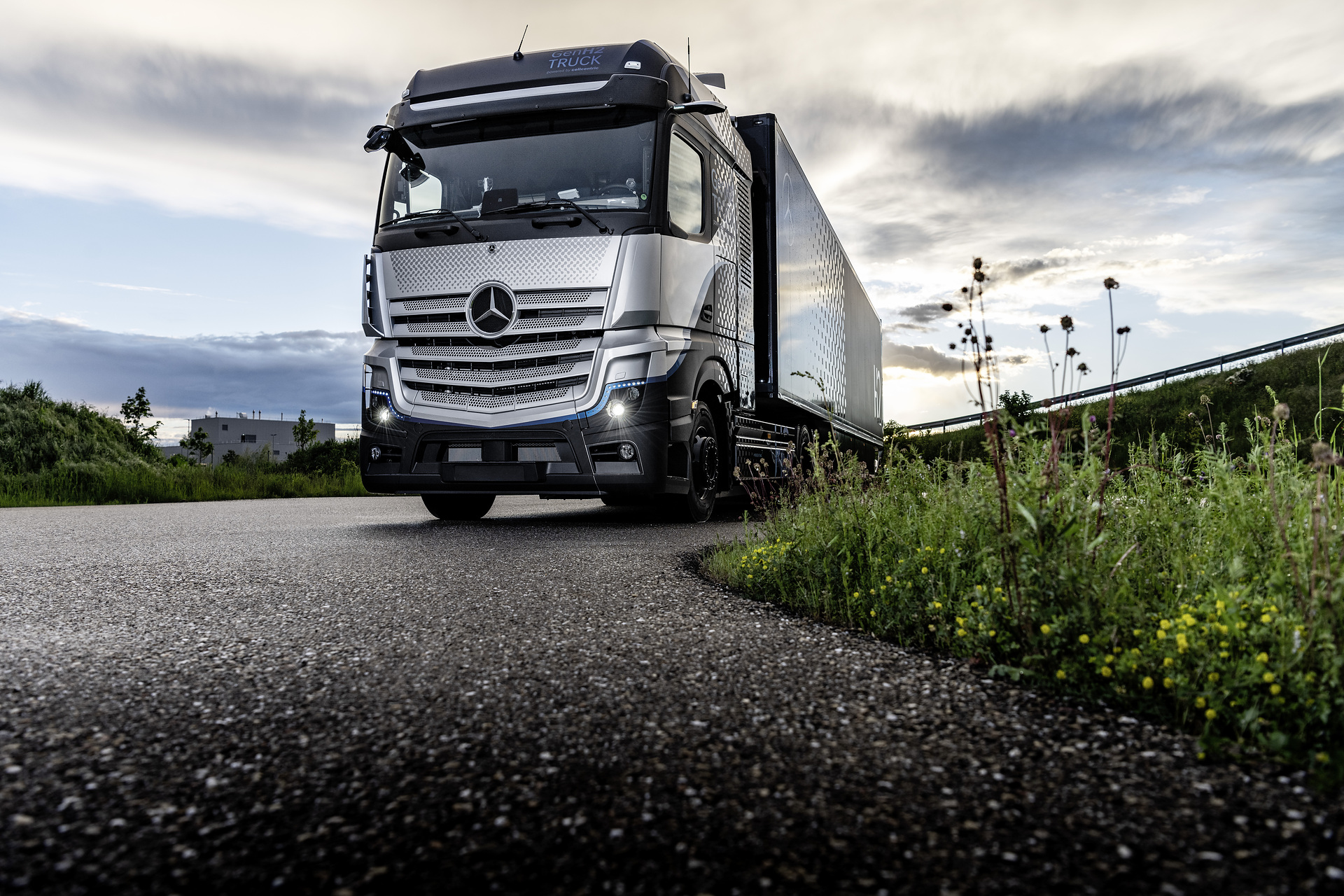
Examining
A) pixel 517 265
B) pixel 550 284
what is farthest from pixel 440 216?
pixel 550 284

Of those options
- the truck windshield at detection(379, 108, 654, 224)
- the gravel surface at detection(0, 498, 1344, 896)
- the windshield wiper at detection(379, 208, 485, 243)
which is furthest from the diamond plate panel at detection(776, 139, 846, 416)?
the gravel surface at detection(0, 498, 1344, 896)

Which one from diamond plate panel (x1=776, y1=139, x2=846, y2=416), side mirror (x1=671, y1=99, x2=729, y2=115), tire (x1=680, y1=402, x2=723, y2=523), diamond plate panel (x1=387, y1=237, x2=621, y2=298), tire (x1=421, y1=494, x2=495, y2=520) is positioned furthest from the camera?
diamond plate panel (x1=776, y1=139, x2=846, y2=416)

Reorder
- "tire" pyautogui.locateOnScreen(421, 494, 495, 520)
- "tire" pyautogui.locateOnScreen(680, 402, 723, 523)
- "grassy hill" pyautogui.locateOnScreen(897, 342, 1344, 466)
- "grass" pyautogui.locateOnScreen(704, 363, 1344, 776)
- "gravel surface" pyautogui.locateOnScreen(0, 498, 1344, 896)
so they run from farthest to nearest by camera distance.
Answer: "grassy hill" pyautogui.locateOnScreen(897, 342, 1344, 466) < "tire" pyautogui.locateOnScreen(421, 494, 495, 520) < "tire" pyautogui.locateOnScreen(680, 402, 723, 523) < "grass" pyautogui.locateOnScreen(704, 363, 1344, 776) < "gravel surface" pyautogui.locateOnScreen(0, 498, 1344, 896)

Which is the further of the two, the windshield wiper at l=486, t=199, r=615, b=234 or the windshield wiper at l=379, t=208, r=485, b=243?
the windshield wiper at l=379, t=208, r=485, b=243

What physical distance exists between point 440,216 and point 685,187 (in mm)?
2106

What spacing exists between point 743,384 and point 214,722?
6.83 metres

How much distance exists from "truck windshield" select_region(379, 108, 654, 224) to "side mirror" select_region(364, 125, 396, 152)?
205mm

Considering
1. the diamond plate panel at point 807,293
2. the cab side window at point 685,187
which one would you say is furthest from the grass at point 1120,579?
the diamond plate panel at point 807,293

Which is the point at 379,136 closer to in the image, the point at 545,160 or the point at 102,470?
the point at 545,160

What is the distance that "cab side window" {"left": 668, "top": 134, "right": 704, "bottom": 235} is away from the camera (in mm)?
7316

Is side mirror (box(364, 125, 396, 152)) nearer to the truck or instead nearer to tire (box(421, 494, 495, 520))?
the truck

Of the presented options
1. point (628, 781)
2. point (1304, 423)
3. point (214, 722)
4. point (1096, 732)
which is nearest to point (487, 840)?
point (628, 781)

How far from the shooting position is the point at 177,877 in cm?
158

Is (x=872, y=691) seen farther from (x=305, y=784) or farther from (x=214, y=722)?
(x=214, y=722)
